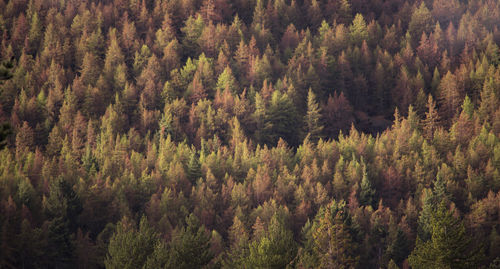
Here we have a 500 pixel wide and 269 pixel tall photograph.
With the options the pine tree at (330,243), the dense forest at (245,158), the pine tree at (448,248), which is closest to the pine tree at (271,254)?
the dense forest at (245,158)

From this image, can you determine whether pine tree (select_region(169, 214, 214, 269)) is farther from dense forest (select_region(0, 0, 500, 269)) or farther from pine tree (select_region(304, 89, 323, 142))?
pine tree (select_region(304, 89, 323, 142))

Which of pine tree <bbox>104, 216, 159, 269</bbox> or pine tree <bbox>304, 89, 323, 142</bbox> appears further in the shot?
pine tree <bbox>304, 89, 323, 142</bbox>

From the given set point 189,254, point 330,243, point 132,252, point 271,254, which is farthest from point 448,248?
point 132,252

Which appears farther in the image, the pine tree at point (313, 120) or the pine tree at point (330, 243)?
the pine tree at point (313, 120)

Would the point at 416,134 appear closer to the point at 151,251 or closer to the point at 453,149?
the point at 453,149

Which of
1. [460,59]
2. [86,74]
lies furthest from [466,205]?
[86,74]

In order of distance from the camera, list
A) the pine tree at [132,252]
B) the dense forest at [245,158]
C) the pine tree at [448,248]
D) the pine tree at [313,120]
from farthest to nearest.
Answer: the pine tree at [313,120] < the dense forest at [245,158] < the pine tree at [132,252] < the pine tree at [448,248]

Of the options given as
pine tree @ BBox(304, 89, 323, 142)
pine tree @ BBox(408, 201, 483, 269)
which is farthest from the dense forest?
pine tree @ BBox(304, 89, 323, 142)

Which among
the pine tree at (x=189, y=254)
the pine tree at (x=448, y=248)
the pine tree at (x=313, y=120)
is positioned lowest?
the pine tree at (x=313, y=120)

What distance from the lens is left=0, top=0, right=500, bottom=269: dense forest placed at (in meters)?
81.5

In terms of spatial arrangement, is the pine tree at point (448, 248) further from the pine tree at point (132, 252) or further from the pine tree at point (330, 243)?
the pine tree at point (132, 252)

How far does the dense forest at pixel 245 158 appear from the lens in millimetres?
81506

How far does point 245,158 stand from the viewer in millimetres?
135250

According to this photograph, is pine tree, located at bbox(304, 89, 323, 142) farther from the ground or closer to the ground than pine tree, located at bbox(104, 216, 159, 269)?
closer to the ground
